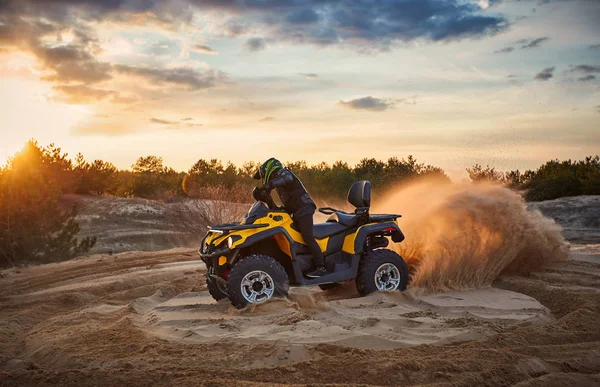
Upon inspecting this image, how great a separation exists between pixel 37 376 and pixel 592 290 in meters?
9.04

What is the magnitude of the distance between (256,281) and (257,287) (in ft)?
0.28

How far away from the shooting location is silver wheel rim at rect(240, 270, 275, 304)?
30.8ft

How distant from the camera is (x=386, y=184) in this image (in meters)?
30.1

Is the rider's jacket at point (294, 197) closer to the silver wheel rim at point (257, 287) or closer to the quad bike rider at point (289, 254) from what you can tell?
the quad bike rider at point (289, 254)

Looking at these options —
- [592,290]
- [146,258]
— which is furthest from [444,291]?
[146,258]

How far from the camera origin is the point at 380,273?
1086cm

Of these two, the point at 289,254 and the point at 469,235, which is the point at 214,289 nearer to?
the point at 289,254

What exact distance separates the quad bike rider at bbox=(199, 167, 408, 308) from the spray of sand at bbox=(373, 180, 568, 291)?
100cm

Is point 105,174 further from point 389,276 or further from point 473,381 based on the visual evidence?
point 473,381

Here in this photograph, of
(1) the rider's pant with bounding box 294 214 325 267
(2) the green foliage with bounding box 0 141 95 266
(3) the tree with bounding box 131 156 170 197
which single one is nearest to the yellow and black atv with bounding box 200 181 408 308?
(1) the rider's pant with bounding box 294 214 325 267

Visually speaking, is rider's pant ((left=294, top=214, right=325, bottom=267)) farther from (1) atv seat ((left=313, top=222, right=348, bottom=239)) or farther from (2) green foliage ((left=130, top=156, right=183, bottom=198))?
(2) green foliage ((left=130, top=156, right=183, bottom=198))

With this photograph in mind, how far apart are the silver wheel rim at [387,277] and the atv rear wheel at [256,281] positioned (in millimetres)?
1866

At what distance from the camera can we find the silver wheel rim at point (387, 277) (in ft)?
35.4

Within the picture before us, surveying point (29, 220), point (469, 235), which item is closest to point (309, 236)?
point (469, 235)
